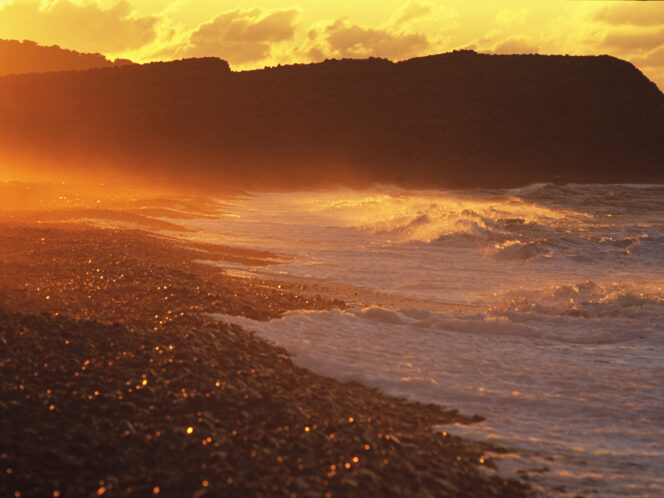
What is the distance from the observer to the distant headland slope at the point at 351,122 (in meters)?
76.9

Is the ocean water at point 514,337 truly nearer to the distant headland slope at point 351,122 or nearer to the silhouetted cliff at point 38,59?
the distant headland slope at point 351,122

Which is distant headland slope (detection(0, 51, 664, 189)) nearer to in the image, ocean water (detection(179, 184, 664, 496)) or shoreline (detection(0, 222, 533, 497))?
ocean water (detection(179, 184, 664, 496))

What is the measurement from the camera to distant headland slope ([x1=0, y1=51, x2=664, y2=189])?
3027 inches

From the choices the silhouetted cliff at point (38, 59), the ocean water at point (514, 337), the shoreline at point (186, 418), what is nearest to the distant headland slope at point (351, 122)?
the ocean water at point (514, 337)

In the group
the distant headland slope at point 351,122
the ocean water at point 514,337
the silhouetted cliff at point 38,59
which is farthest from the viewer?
the silhouetted cliff at point 38,59

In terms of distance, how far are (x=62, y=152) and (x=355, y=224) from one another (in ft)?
186

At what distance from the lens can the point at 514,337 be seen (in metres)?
10.2

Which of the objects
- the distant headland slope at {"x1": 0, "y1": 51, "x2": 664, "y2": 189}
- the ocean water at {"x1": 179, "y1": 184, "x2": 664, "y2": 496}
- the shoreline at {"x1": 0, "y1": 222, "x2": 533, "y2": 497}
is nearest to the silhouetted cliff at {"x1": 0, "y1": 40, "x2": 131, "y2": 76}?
the distant headland slope at {"x1": 0, "y1": 51, "x2": 664, "y2": 189}

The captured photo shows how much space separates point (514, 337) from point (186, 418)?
5.87m

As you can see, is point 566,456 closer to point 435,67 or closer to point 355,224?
point 355,224

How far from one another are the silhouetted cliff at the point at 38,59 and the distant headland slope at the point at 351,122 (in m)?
65.2

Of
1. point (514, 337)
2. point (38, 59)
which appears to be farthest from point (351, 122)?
point (38, 59)

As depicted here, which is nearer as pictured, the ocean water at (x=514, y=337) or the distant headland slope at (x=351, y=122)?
the ocean water at (x=514, y=337)

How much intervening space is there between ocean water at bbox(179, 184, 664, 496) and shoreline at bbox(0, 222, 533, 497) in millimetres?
607
